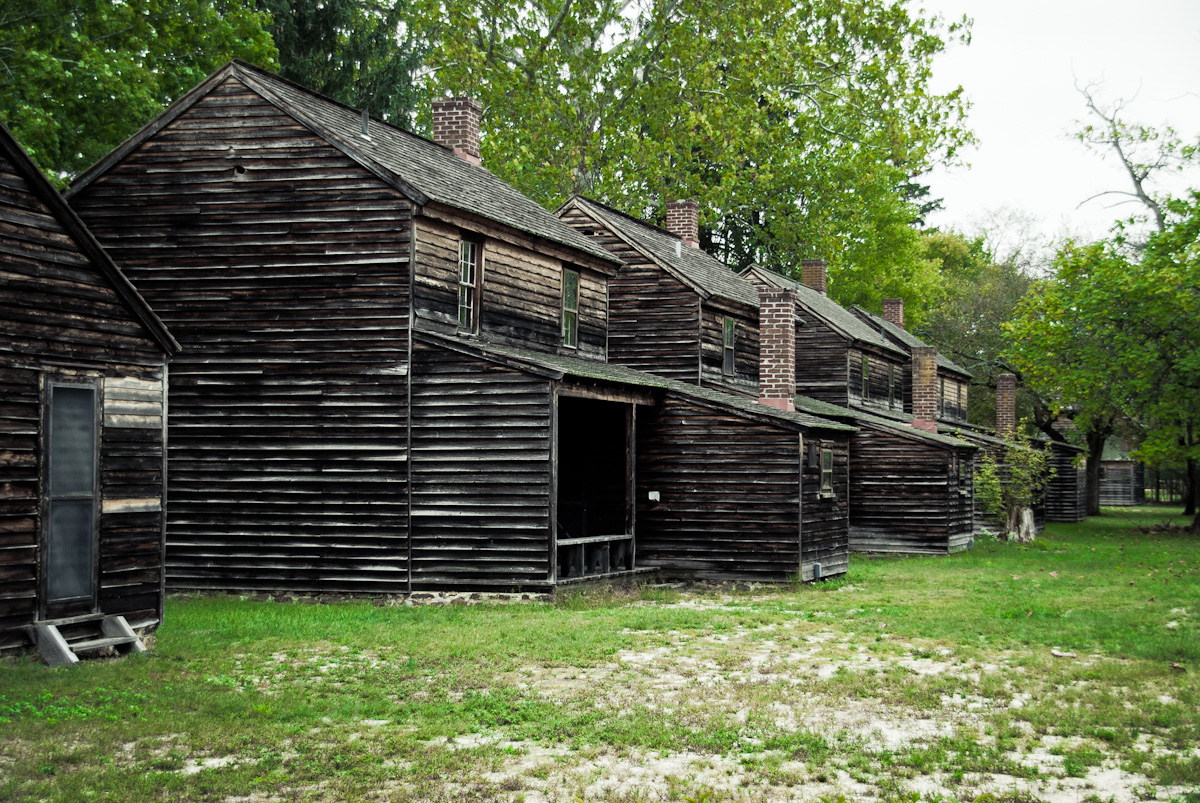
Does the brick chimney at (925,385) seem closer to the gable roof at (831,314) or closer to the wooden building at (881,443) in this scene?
the wooden building at (881,443)

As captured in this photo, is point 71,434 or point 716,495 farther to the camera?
point 716,495

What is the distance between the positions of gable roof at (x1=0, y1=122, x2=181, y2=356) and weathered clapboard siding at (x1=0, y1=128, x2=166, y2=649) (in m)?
0.01

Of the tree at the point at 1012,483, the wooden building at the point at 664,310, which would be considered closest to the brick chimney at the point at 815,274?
the tree at the point at 1012,483

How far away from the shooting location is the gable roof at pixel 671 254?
2934 cm

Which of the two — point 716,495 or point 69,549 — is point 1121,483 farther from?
point 69,549

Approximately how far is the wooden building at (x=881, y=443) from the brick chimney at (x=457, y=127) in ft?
26.9

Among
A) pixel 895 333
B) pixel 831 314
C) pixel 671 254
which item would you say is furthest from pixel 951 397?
pixel 671 254

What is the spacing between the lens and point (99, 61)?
2434 centimetres

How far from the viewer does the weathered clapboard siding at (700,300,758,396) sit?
29.6m

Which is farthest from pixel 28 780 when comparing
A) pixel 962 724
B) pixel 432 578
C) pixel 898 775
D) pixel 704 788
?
pixel 432 578

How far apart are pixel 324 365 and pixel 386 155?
13.5 ft

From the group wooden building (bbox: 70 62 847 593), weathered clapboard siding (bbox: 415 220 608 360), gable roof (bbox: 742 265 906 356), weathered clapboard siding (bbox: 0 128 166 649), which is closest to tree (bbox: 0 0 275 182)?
wooden building (bbox: 70 62 847 593)

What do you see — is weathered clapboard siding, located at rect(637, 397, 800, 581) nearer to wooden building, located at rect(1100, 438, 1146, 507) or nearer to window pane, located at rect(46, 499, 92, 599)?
window pane, located at rect(46, 499, 92, 599)

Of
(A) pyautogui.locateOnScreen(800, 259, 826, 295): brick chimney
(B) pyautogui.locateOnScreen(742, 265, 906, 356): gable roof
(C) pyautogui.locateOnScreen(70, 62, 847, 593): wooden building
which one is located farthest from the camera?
Answer: (A) pyautogui.locateOnScreen(800, 259, 826, 295): brick chimney
